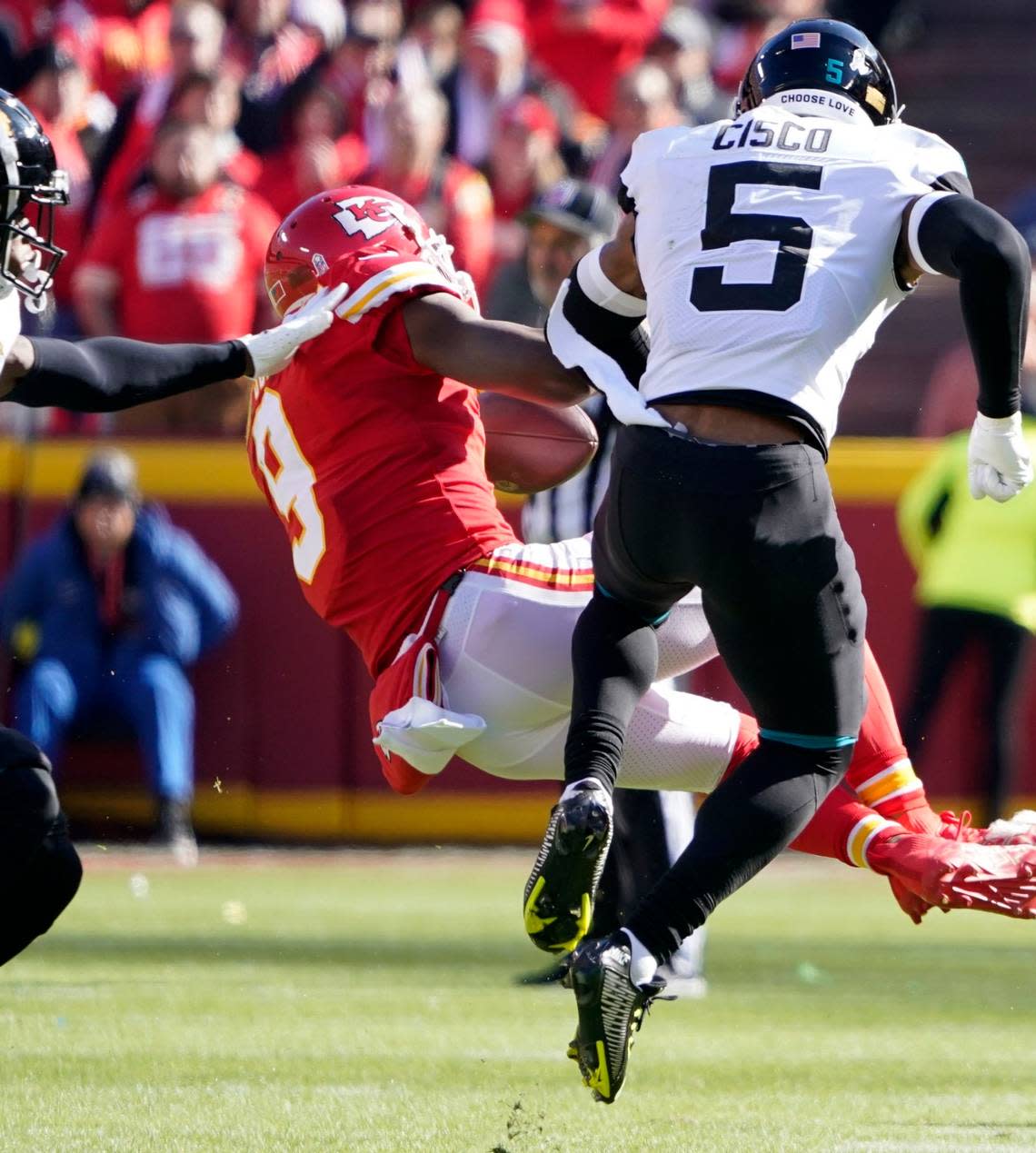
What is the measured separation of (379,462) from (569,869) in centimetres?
110

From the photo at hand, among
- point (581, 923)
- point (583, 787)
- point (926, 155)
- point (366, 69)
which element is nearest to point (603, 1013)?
point (581, 923)

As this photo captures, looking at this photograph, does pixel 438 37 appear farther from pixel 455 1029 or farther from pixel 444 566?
pixel 444 566

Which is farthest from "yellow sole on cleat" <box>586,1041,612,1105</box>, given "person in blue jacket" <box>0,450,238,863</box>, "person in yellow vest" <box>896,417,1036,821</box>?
"person in blue jacket" <box>0,450,238,863</box>

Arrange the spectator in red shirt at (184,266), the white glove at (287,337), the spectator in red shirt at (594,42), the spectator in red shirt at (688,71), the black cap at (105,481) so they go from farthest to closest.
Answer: the spectator in red shirt at (594,42) < the spectator in red shirt at (688,71) < the spectator in red shirt at (184,266) < the black cap at (105,481) < the white glove at (287,337)

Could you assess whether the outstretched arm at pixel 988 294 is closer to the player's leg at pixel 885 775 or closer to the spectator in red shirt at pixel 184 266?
the player's leg at pixel 885 775

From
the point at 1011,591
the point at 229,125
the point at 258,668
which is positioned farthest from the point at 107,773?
the point at 1011,591

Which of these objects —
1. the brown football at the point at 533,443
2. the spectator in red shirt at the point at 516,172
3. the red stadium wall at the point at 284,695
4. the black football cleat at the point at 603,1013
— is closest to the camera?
the black football cleat at the point at 603,1013

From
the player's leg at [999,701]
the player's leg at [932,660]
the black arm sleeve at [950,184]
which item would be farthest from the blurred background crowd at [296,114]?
the black arm sleeve at [950,184]

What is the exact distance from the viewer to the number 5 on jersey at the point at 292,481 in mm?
4543

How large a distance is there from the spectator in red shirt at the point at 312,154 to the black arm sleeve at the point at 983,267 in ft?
20.4

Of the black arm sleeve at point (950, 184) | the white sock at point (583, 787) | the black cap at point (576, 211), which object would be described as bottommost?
the white sock at point (583, 787)

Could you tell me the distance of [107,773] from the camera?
897 centimetres

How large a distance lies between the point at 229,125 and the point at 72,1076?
632 centimetres

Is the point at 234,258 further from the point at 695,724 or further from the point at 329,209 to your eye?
the point at 695,724
